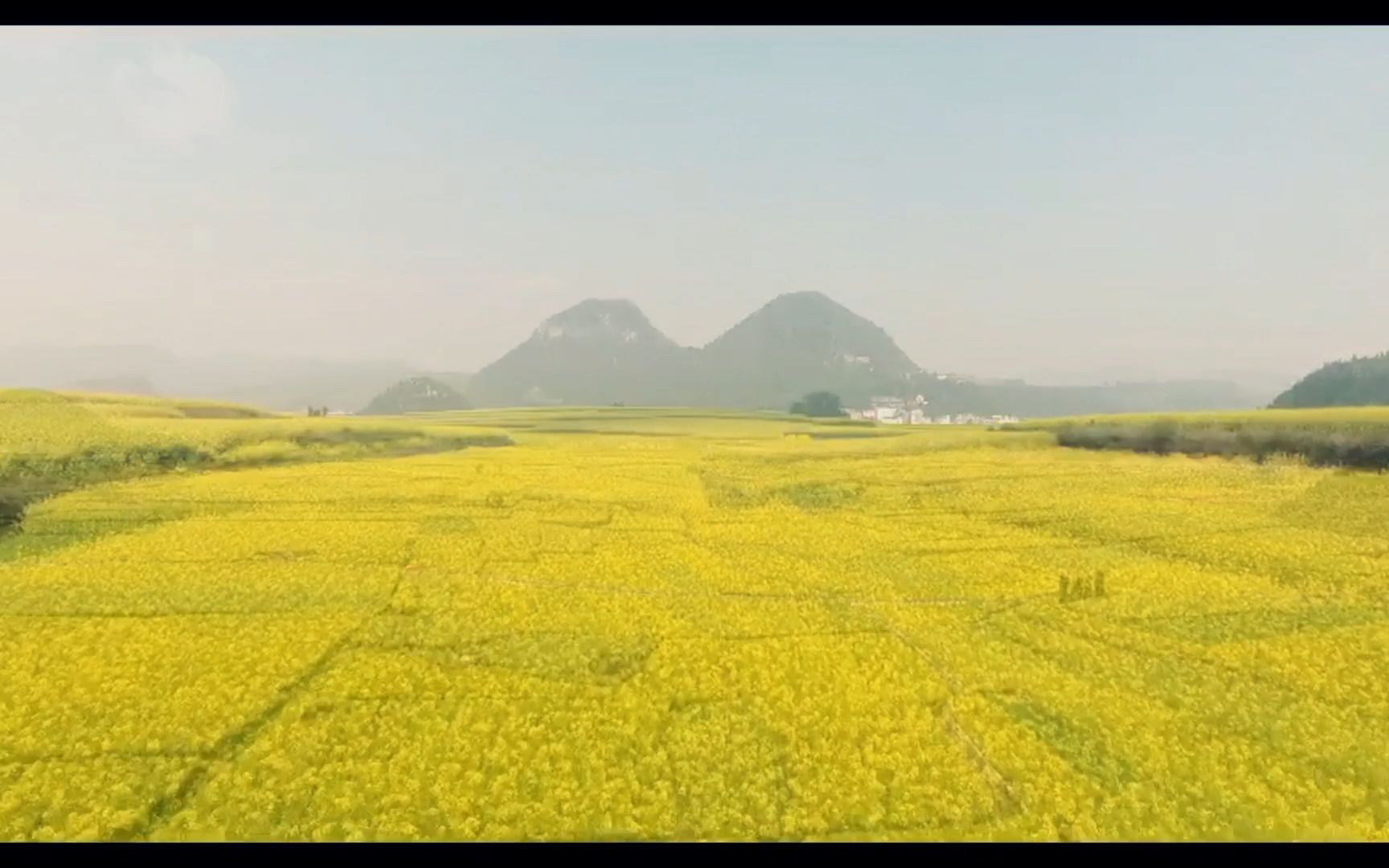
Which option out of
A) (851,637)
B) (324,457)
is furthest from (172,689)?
(324,457)

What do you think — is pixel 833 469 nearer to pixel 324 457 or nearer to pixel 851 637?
pixel 851 637

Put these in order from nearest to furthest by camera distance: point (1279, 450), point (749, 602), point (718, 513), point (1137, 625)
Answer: point (1137, 625) < point (749, 602) < point (718, 513) < point (1279, 450)

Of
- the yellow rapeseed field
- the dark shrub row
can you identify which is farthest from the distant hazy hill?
the yellow rapeseed field

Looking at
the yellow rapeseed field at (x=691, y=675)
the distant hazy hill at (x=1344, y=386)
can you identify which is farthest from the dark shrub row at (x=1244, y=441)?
the distant hazy hill at (x=1344, y=386)

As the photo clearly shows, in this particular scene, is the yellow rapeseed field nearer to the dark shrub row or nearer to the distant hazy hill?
the dark shrub row

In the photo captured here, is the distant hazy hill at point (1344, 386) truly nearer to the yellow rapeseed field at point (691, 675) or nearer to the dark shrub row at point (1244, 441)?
the dark shrub row at point (1244, 441)
